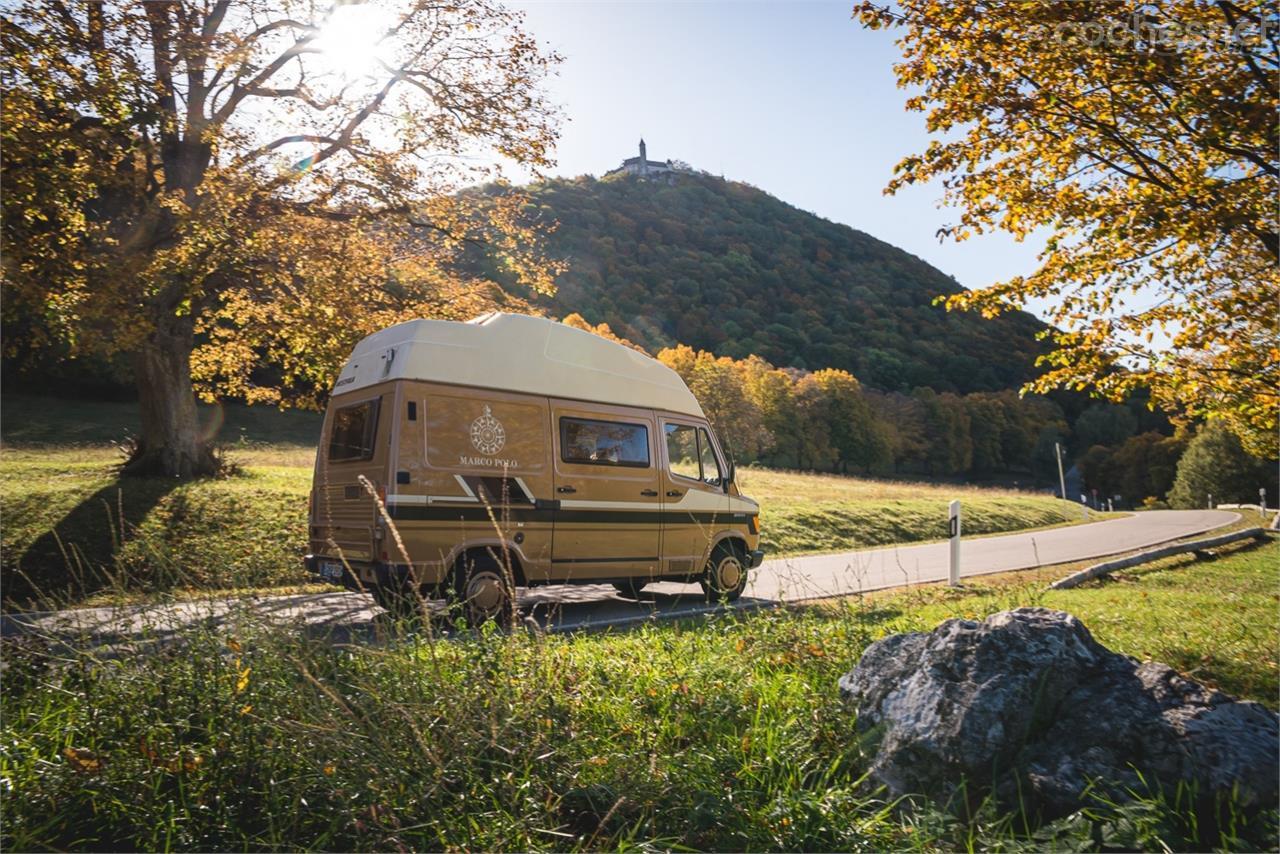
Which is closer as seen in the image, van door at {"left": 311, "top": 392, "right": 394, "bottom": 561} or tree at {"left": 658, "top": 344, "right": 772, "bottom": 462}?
van door at {"left": 311, "top": 392, "right": 394, "bottom": 561}

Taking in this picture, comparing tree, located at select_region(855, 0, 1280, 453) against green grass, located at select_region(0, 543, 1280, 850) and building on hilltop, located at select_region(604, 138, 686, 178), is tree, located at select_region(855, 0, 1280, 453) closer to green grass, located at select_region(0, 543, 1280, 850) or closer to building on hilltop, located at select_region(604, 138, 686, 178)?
green grass, located at select_region(0, 543, 1280, 850)

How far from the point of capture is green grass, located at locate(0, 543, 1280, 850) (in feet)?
9.61

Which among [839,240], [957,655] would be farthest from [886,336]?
[957,655]

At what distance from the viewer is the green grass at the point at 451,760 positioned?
2930 mm

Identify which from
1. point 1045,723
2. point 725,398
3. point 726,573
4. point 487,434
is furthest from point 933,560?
point 725,398

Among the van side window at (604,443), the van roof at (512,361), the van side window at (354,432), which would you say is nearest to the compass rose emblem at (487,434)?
the van roof at (512,361)

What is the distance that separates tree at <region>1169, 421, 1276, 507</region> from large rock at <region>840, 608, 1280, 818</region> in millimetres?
72327

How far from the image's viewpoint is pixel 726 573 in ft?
34.8

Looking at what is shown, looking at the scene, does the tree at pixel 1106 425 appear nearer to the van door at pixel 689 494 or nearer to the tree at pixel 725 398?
the tree at pixel 725 398

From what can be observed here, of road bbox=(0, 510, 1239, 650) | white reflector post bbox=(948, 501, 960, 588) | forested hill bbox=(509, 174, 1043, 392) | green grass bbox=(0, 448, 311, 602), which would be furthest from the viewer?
forested hill bbox=(509, 174, 1043, 392)

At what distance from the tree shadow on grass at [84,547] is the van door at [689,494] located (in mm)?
6031

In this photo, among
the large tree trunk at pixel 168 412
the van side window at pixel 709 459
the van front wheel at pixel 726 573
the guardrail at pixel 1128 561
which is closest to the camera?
the van front wheel at pixel 726 573

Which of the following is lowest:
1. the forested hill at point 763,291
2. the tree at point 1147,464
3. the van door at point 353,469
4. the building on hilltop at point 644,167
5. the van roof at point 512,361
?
the tree at point 1147,464

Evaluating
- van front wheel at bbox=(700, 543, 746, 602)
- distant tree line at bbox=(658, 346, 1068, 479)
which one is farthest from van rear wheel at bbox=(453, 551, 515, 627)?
distant tree line at bbox=(658, 346, 1068, 479)
